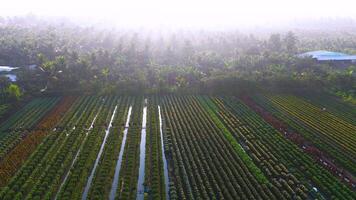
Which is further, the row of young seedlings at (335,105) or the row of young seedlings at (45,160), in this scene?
the row of young seedlings at (335,105)

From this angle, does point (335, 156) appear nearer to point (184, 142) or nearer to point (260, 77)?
point (184, 142)

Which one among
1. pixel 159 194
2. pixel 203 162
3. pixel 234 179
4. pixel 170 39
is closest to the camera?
pixel 159 194

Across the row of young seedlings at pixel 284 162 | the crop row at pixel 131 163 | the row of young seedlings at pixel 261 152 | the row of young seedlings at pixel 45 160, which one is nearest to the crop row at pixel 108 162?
the crop row at pixel 131 163

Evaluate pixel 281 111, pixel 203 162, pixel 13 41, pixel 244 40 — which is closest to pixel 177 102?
pixel 281 111

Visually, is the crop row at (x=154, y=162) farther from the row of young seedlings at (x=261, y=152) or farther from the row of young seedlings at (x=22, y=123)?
the row of young seedlings at (x=22, y=123)

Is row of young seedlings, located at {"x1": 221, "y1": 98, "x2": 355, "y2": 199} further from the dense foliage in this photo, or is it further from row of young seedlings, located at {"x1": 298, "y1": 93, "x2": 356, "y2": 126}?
the dense foliage

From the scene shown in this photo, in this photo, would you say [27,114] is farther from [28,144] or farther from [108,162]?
[108,162]

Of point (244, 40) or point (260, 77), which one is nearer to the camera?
point (260, 77)
